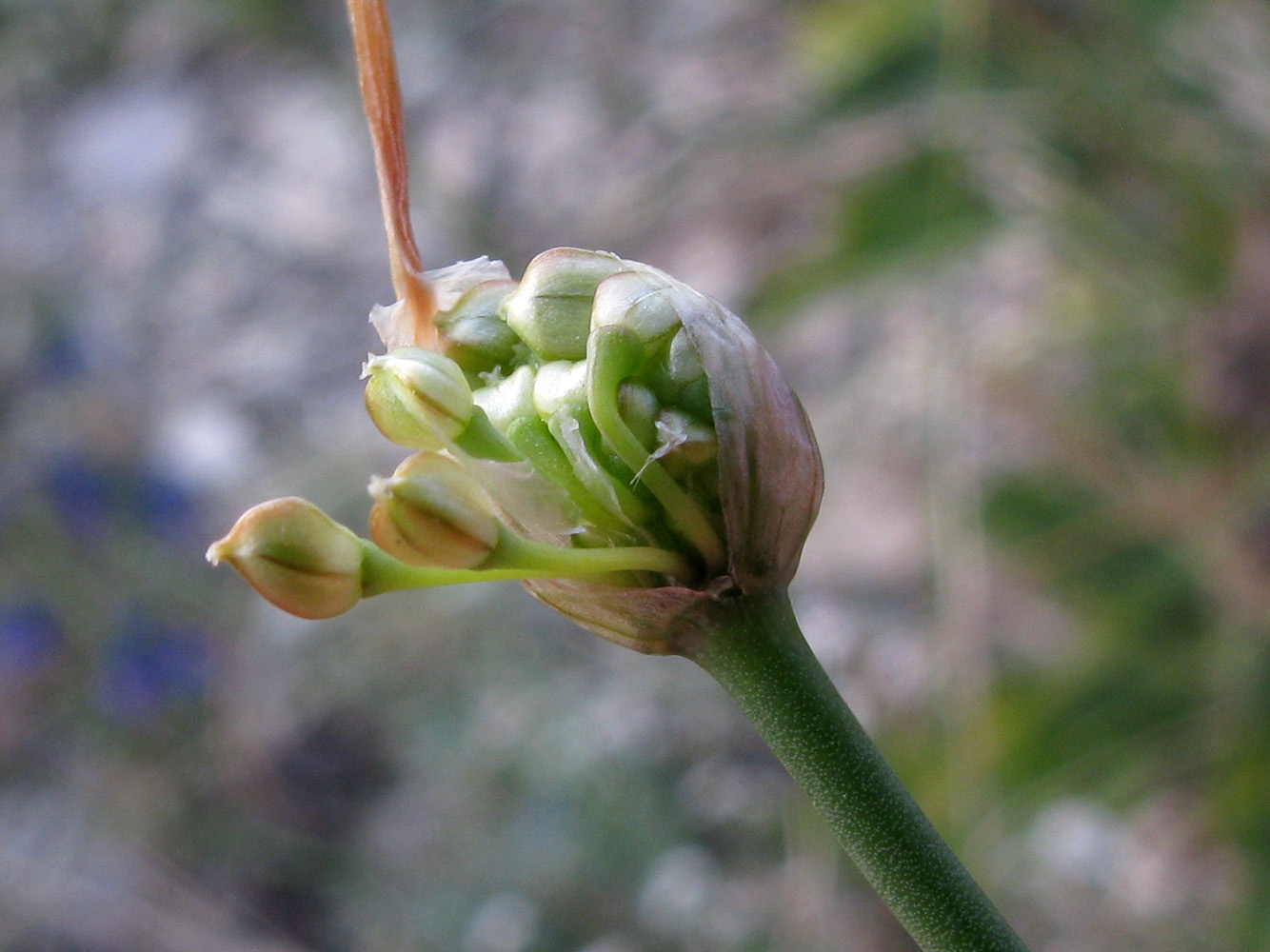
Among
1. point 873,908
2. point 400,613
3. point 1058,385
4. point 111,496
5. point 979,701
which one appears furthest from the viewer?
point 111,496

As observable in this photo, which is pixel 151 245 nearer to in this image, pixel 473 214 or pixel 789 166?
pixel 473 214

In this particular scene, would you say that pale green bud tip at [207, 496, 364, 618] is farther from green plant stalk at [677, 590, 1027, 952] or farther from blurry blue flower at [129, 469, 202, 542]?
blurry blue flower at [129, 469, 202, 542]

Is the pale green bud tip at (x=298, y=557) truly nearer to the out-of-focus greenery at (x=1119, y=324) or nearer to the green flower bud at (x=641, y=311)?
the green flower bud at (x=641, y=311)

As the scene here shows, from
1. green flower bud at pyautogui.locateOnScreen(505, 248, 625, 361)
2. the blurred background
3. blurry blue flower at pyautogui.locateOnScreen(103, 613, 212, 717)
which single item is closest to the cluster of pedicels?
green flower bud at pyautogui.locateOnScreen(505, 248, 625, 361)

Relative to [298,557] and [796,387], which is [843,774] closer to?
[298,557]

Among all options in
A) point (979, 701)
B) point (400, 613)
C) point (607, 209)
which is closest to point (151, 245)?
point (607, 209)

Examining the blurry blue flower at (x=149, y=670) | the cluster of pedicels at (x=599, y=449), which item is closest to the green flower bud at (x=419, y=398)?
the cluster of pedicels at (x=599, y=449)

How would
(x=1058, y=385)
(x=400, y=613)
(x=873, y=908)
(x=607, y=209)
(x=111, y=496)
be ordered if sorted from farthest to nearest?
(x=607, y=209) → (x=111, y=496) → (x=400, y=613) → (x=873, y=908) → (x=1058, y=385)
